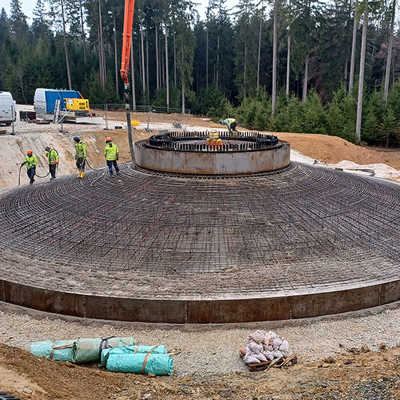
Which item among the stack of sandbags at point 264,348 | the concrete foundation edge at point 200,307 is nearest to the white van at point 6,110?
the concrete foundation edge at point 200,307

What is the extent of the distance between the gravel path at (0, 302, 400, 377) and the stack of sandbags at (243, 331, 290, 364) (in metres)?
0.24

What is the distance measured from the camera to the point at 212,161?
1257 cm

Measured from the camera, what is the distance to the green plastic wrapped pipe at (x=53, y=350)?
714 centimetres

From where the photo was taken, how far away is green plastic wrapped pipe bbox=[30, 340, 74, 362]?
281 inches

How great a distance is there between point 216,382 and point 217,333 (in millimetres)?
1531

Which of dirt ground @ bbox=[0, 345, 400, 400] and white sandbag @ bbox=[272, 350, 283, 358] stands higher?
dirt ground @ bbox=[0, 345, 400, 400]

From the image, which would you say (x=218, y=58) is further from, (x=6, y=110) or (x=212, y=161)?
(x=212, y=161)

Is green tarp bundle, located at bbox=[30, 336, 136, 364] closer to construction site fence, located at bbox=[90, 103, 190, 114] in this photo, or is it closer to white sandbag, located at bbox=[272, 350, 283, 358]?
white sandbag, located at bbox=[272, 350, 283, 358]

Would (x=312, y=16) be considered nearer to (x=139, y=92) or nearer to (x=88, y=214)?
(x=139, y=92)

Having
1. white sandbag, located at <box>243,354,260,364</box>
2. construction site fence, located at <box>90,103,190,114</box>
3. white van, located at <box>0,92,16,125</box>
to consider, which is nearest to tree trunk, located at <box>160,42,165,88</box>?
construction site fence, located at <box>90,103,190,114</box>

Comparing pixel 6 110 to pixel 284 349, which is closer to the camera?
pixel 284 349

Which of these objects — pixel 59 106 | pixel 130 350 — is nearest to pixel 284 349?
pixel 130 350

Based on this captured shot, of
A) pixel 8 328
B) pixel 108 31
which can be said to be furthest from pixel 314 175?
pixel 108 31

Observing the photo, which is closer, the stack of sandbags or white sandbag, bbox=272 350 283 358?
the stack of sandbags
